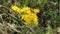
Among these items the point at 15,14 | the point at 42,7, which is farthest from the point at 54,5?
the point at 15,14

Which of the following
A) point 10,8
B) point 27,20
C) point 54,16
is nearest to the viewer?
point 27,20

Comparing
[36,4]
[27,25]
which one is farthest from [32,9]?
[27,25]

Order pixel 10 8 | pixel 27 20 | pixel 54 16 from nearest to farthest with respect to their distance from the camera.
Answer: pixel 27 20 → pixel 54 16 → pixel 10 8

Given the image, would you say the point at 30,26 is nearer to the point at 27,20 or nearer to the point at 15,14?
the point at 27,20

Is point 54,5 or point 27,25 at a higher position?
point 54,5

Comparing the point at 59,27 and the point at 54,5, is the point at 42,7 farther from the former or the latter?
the point at 59,27

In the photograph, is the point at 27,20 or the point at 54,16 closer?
the point at 27,20

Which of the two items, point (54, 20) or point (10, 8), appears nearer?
point (54, 20)
